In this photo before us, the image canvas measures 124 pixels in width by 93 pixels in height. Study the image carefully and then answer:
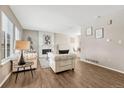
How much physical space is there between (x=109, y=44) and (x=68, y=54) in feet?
6.67

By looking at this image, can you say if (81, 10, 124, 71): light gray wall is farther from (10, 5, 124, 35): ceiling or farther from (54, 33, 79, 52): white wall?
(54, 33, 79, 52): white wall

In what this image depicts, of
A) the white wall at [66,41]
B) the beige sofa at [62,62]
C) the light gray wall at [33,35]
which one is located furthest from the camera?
the white wall at [66,41]


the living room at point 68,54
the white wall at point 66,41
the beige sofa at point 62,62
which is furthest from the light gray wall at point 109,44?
the white wall at point 66,41

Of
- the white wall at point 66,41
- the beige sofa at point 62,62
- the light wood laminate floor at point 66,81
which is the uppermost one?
the white wall at point 66,41

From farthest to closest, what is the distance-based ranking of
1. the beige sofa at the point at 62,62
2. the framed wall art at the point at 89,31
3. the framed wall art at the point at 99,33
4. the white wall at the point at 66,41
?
the white wall at the point at 66,41 → the framed wall art at the point at 89,31 → the framed wall art at the point at 99,33 → the beige sofa at the point at 62,62

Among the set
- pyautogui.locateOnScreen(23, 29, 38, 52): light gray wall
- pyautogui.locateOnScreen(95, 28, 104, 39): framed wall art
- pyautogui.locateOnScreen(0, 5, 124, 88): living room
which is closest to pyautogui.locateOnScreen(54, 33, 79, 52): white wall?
pyautogui.locateOnScreen(23, 29, 38, 52): light gray wall

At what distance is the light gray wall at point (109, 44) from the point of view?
11.9ft

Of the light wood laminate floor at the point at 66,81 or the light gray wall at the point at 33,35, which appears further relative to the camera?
the light gray wall at the point at 33,35

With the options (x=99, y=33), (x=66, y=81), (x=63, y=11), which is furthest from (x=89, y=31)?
(x=66, y=81)

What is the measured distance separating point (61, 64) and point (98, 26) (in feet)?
9.78

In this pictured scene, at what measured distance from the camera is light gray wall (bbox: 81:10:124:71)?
11.9ft

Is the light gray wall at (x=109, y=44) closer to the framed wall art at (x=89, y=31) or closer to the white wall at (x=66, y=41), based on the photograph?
the framed wall art at (x=89, y=31)
